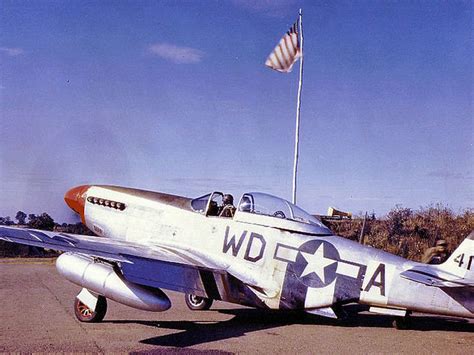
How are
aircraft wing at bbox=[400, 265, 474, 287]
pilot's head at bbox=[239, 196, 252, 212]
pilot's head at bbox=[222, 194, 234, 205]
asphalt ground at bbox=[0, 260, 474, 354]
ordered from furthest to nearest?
pilot's head at bbox=[222, 194, 234, 205] < pilot's head at bbox=[239, 196, 252, 212] < aircraft wing at bbox=[400, 265, 474, 287] < asphalt ground at bbox=[0, 260, 474, 354]

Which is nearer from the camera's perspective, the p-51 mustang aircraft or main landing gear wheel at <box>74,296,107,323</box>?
the p-51 mustang aircraft

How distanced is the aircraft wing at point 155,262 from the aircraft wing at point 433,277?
2.08m

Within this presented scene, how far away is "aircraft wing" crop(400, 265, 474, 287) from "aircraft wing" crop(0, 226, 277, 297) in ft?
6.83

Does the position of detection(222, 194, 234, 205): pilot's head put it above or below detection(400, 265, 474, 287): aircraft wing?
above

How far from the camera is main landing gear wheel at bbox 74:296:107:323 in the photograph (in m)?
8.11

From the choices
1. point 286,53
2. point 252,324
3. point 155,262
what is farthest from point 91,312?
point 286,53

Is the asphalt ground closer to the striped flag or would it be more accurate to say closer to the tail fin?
the tail fin

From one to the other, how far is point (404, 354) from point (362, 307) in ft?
16.5

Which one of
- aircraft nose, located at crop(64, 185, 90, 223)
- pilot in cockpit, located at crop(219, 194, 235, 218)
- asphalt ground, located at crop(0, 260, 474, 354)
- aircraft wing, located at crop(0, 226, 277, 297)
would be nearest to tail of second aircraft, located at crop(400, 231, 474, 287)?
asphalt ground, located at crop(0, 260, 474, 354)

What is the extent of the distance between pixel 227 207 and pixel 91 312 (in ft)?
9.17

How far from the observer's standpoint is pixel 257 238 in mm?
8609

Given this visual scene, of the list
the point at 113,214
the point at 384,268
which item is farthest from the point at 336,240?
the point at 113,214

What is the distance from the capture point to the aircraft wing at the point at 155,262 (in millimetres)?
7484

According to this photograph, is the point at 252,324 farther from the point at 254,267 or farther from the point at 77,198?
the point at 77,198
